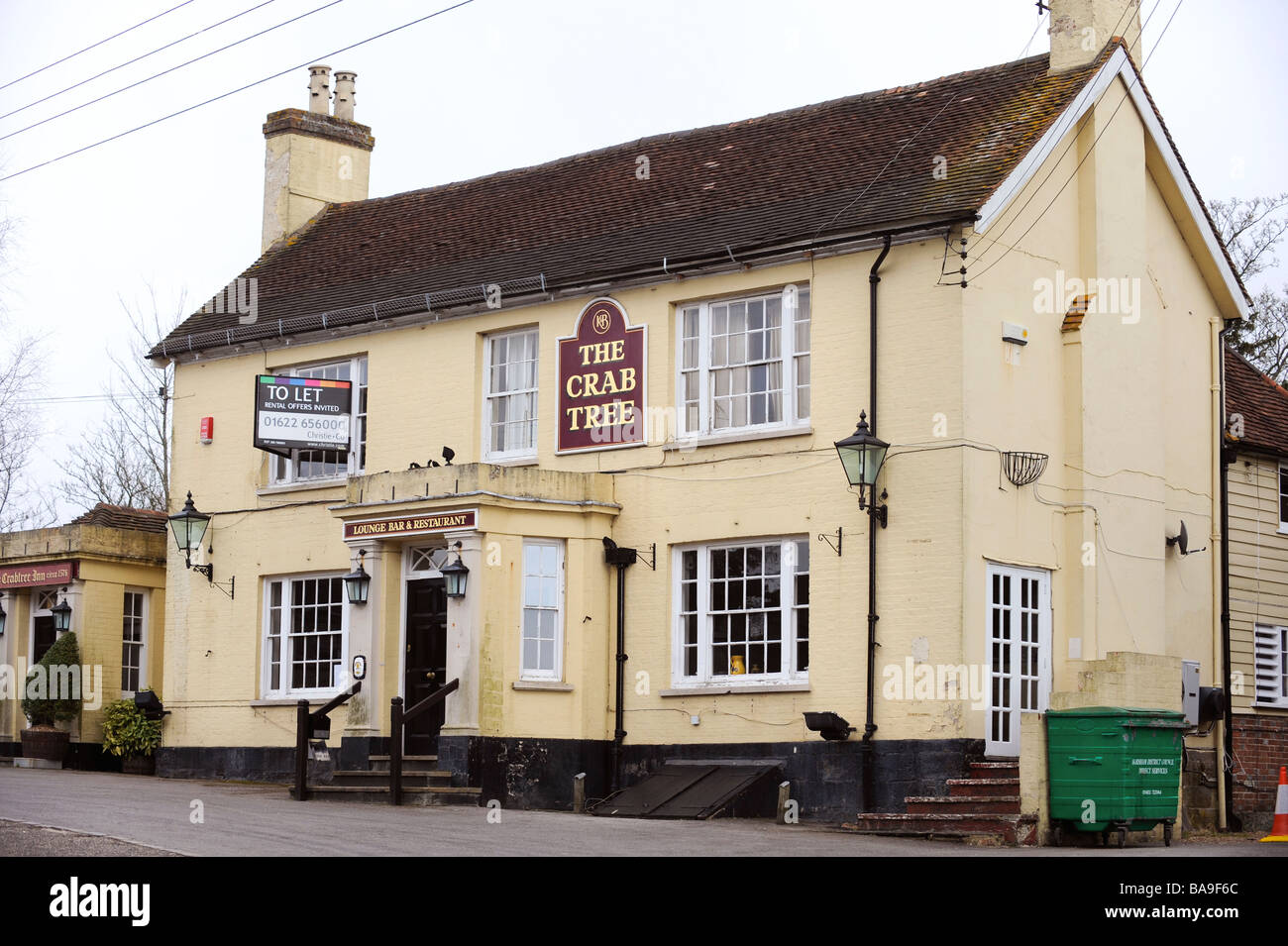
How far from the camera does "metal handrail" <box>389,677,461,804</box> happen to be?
20.3 m

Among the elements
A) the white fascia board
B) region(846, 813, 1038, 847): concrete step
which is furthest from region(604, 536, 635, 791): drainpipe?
the white fascia board

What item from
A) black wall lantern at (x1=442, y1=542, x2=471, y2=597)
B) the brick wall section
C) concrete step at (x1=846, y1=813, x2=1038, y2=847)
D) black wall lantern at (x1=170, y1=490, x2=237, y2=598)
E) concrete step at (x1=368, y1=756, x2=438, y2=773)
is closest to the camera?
concrete step at (x1=846, y1=813, x2=1038, y2=847)

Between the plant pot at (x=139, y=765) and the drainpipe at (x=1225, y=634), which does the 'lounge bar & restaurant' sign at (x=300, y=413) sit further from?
the drainpipe at (x=1225, y=634)

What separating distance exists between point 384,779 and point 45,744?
7.93 meters

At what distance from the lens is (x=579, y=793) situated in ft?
69.7

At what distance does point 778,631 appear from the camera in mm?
20766

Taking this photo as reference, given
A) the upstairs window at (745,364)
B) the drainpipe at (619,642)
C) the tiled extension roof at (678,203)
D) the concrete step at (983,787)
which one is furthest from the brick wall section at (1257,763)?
the tiled extension roof at (678,203)

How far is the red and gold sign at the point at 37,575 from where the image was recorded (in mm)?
27828

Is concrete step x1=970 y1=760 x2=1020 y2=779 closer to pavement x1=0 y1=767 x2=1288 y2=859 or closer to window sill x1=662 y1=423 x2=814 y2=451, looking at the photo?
pavement x1=0 y1=767 x2=1288 y2=859

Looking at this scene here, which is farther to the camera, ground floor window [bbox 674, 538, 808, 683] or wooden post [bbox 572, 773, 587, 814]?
wooden post [bbox 572, 773, 587, 814]

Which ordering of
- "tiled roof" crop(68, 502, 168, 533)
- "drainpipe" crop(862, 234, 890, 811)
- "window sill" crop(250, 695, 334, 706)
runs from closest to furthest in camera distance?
"drainpipe" crop(862, 234, 890, 811), "window sill" crop(250, 695, 334, 706), "tiled roof" crop(68, 502, 168, 533)

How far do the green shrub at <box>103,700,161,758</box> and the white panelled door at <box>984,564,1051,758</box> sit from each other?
44.7 ft

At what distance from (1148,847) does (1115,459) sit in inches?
240

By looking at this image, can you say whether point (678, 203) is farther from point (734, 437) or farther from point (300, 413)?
point (300, 413)
